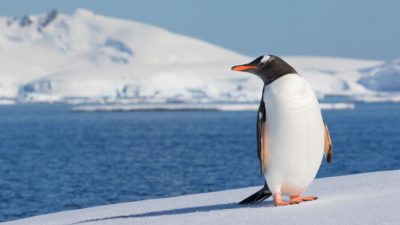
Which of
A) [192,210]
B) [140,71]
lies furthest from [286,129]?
[140,71]

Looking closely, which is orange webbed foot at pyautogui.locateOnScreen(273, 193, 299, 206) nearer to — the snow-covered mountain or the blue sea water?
the blue sea water

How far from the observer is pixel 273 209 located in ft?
19.9

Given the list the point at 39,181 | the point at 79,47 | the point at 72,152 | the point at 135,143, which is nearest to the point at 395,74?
the point at 135,143

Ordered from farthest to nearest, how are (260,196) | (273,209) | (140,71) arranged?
1. (140,71)
2. (260,196)
3. (273,209)

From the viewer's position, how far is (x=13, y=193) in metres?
18.9

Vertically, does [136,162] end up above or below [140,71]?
below

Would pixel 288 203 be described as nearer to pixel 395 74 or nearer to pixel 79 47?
pixel 395 74

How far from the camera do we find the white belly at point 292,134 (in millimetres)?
6211

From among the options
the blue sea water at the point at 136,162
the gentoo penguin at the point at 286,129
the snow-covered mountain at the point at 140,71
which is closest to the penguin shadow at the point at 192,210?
the gentoo penguin at the point at 286,129

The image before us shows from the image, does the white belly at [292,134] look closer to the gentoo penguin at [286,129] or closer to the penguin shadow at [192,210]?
the gentoo penguin at [286,129]

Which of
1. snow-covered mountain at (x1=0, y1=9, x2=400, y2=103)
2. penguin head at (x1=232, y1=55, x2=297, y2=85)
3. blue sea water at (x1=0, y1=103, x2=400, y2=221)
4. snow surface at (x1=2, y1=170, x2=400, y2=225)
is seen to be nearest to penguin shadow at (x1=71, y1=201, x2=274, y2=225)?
snow surface at (x1=2, y1=170, x2=400, y2=225)

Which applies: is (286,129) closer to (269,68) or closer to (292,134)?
(292,134)

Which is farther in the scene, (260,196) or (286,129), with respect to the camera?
(260,196)

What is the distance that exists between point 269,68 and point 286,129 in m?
0.46
